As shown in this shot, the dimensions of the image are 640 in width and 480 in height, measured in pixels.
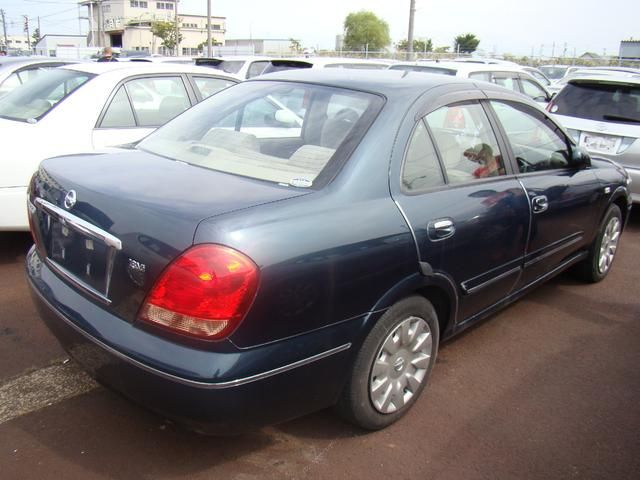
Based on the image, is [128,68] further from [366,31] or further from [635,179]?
[366,31]

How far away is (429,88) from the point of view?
3027 mm

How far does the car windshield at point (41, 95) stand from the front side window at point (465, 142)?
11.0ft

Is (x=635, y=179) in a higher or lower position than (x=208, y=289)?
lower

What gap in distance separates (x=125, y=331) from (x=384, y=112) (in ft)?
4.94

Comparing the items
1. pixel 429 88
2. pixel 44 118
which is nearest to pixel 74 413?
pixel 429 88

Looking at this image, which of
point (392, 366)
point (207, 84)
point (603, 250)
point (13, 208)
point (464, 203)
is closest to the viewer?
point (392, 366)

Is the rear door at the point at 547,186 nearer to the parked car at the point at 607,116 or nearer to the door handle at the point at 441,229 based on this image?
the door handle at the point at 441,229

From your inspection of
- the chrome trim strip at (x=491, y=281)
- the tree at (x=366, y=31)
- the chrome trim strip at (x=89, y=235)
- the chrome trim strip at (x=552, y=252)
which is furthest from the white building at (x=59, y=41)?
the chrome trim strip at (x=491, y=281)

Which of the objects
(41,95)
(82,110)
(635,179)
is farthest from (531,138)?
(41,95)

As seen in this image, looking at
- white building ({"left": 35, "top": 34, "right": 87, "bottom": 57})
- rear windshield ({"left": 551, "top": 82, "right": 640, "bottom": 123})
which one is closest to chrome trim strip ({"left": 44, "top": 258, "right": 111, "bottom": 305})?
rear windshield ({"left": 551, "top": 82, "right": 640, "bottom": 123})

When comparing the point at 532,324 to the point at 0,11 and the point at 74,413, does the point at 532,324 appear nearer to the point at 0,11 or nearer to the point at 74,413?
the point at 74,413

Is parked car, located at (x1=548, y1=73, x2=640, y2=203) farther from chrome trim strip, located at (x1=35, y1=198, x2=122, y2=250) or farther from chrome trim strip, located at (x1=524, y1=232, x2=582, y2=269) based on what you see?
chrome trim strip, located at (x1=35, y1=198, x2=122, y2=250)

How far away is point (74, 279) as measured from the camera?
97.7 inches

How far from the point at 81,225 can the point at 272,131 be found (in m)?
1.20
